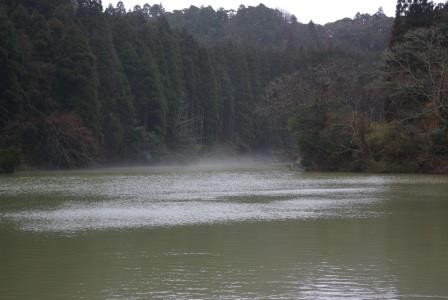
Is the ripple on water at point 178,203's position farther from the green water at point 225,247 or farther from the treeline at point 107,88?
the treeline at point 107,88

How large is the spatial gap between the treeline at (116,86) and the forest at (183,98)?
4.1 inches

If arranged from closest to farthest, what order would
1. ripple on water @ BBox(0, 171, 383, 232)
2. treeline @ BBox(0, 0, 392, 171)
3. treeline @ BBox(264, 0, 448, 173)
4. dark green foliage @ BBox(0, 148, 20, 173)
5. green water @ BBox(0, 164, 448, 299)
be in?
1. green water @ BBox(0, 164, 448, 299)
2. ripple on water @ BBox(0, 171, 383, 232)
3. treeline @ BBox(264, 0, 448, 173)
4. dark green foliage @ BBox(0, 148, 20, 173)
5. treeline @ BBox(0, 0, 392, 171)

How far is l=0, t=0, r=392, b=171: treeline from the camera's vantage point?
49625mm

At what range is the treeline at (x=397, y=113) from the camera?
4031 cm

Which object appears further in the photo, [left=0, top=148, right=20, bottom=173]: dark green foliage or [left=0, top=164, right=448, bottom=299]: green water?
[left=0, top=148, right=20, bottom=173]: dark green foliage

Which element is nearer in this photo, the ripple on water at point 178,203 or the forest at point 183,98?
the ripple on water at point 178,203

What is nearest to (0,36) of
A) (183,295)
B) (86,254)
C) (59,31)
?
(59,31)

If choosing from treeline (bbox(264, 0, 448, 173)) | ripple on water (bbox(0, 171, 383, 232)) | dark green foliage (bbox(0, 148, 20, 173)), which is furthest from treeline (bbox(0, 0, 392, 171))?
ripple on water (bbox(0, 171, 383, 232))

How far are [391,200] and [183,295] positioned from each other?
14226 millimetres

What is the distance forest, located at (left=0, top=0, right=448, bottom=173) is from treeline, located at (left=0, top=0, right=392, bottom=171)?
4.1 inches

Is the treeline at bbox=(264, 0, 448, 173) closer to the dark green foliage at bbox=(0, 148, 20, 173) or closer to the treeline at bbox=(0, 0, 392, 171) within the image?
the treeline at bbox=(0, 0, 392, 171)

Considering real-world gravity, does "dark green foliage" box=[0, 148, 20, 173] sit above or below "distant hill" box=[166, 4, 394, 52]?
below

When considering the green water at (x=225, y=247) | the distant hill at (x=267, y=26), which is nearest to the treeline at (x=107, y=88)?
the green water at (x=225, y=247)

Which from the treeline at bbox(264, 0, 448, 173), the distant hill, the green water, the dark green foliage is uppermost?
the distant hill
